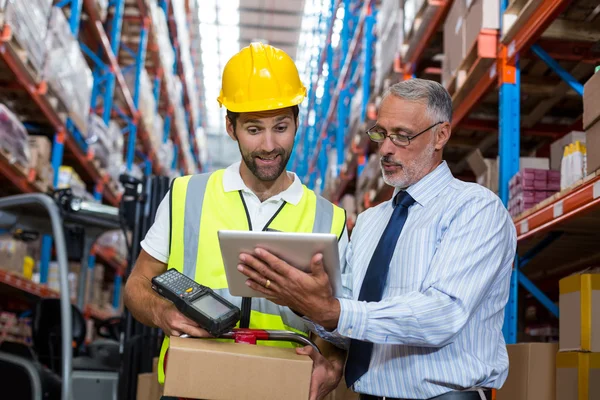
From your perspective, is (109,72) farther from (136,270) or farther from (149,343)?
(136,270)

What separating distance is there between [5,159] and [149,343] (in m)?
2.06

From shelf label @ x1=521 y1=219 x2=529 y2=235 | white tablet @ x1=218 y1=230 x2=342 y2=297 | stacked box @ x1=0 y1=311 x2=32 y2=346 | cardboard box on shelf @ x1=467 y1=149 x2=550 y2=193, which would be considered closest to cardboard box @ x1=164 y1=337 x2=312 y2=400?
white tablet @ x1=218 y1=230 x2=342 y2=297

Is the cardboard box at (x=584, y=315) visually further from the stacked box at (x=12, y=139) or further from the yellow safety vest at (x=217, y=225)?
the stacked box at (x=12, y=139)

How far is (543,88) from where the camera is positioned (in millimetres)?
4789

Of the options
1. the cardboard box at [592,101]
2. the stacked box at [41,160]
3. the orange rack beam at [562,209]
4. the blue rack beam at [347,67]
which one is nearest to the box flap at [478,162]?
the orange rack beam at [562,209]

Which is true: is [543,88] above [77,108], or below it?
below

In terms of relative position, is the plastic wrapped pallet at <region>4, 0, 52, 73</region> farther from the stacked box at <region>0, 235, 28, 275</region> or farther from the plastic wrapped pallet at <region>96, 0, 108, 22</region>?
the plastic wrapped pallet at <region>96, 0, 108, 22</region>

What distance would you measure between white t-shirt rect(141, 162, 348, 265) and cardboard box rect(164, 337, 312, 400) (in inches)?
22.4

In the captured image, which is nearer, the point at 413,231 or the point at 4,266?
the point at 413,231

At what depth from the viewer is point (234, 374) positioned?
1899 mm

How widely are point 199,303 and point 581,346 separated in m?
1.47

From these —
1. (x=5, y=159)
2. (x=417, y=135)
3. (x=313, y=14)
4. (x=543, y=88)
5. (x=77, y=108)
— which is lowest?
(x=417, y=135)

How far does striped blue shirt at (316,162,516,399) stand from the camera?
192cm

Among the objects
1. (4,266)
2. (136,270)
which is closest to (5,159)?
(4,266)
